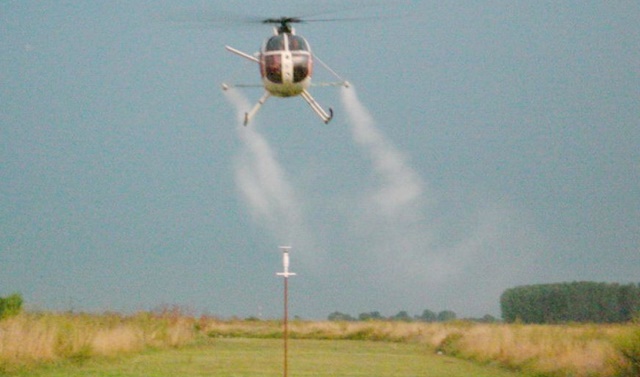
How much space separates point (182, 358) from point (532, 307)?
1913 inches

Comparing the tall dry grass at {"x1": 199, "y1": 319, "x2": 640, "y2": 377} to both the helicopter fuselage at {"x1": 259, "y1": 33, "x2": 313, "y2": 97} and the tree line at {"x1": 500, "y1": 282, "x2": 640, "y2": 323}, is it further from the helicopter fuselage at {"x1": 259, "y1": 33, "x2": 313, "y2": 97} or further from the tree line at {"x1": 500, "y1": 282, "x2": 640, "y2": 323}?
the tree line at {"x1": 500, "y1": 282, "x2": 640, "y2": 323}

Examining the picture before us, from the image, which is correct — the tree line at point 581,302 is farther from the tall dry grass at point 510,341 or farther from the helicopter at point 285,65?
the helicopter at point 285,65

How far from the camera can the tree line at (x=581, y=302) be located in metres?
65.9

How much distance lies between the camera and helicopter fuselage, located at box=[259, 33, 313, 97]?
752 inches

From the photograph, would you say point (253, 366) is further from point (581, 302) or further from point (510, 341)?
point (581, 302)

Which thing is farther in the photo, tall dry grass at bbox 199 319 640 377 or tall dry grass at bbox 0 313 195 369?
tall dry grass at bbox 0 313 195 369

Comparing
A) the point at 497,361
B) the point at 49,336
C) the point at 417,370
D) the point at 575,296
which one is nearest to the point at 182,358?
the point at 49,336

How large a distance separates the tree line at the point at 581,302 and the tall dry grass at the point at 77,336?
39.6 metres

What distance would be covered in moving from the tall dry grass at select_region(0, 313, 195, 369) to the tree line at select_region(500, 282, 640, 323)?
3962cm

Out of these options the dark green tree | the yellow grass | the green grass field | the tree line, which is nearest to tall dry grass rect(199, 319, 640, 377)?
the yellow grass

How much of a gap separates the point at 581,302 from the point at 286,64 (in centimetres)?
5217

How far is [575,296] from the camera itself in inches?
2653

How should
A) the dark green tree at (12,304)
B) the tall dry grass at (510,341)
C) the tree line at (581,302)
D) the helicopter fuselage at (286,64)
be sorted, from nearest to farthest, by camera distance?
the tall dry grass at (510,341) → the helicopter fuselage at (286,64) → the dark green tree at (12,304) → the tree line at (581,302)

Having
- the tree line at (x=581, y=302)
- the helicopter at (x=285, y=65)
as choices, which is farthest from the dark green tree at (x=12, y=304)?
the tree line at (x=581, y=302)
